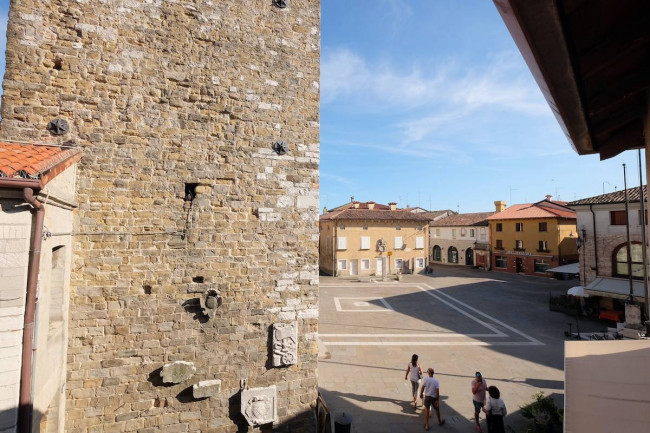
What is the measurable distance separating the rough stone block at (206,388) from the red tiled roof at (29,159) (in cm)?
378

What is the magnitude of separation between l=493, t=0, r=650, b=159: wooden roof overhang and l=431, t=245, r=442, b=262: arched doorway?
129ft

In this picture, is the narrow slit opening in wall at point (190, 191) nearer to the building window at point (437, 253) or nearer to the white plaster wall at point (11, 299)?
the white plaster wall at point (11, 299)

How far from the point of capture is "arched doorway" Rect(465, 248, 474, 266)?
36.2 m

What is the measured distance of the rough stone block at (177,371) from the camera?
4951 mm

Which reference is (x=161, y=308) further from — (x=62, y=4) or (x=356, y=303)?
(x=356, y=303)

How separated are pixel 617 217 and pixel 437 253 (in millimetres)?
24963

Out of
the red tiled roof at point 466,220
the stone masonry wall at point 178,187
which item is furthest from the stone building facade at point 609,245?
the red tiled roof at point 466,220

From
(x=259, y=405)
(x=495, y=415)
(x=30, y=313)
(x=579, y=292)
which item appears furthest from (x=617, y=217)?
(x=30, y=313)

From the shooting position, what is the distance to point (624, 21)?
186 centimetres

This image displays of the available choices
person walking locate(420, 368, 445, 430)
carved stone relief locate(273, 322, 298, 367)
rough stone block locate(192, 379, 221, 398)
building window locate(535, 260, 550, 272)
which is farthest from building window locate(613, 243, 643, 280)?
rough stone block locate(192, 379, 221, 398)

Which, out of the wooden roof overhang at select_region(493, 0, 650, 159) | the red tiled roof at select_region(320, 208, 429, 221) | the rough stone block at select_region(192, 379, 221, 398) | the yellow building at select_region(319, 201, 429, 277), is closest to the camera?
the wooden roof overhang at select_region(493, 0, 650, 159)

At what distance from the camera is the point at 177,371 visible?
502cm

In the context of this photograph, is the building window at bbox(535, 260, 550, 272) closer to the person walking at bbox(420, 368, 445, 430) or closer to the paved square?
the paved square

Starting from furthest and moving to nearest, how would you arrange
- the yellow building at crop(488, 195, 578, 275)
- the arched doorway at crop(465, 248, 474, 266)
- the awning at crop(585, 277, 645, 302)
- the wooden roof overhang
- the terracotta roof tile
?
1. the arched doorway at crop(465, 248, 474, 266)
2. the yellow building at crop(488, 195, 578, 275)
3. the terracotta roof tile
4. the awning at crop(585, 277, 645, 302)
5. the wooden roof overhang
